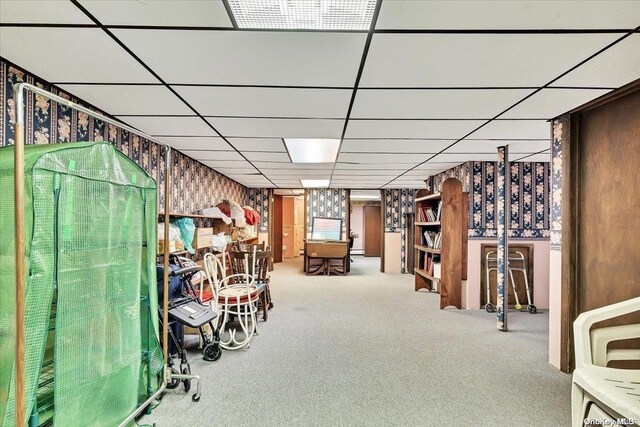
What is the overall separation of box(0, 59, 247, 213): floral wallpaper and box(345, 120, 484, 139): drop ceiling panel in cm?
205

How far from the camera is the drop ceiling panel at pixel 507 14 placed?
128cm

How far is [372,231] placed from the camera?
12875mm

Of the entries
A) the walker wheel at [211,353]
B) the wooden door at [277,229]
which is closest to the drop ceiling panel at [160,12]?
the walker wheel at [211,353]

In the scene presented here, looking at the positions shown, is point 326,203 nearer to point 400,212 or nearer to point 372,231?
point 400,212

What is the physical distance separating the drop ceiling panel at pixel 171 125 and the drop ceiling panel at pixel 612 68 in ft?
8.62

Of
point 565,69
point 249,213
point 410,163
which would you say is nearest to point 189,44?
point 565,69

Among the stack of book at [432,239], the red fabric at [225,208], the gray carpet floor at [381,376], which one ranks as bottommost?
the gray carpet floor at [381,376]

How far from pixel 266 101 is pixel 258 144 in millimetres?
1283

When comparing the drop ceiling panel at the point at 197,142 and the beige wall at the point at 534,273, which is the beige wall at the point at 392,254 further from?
the drop ceiling panel at the point at 197,142

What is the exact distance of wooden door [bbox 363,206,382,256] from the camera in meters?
12.7

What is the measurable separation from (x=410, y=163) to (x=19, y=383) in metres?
4.47

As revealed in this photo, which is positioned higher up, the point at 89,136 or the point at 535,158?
the point at 535,158

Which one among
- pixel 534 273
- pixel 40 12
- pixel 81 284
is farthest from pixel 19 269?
pixel 534 273

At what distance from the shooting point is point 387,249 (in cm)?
809
